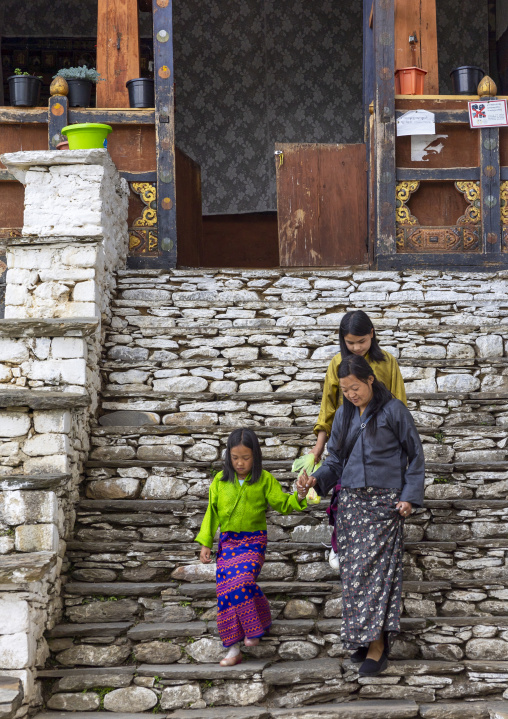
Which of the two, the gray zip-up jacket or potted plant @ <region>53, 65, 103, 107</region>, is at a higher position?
potted plant @ <region>53, 65, 103, 107</region>

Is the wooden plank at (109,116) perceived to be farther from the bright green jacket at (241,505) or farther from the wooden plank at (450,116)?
the bright green jacket at (241,505)

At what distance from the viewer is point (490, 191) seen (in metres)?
7.73

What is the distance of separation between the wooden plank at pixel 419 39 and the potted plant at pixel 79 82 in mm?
2919

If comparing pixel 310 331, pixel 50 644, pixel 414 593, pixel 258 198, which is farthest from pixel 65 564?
pixel 258 198

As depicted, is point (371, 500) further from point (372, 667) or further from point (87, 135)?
point (87, 135)

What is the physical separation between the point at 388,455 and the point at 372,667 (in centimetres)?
95

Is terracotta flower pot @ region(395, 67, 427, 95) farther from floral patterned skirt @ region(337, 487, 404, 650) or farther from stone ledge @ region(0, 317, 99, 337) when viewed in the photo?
floral patterned skirt @ region(337, 487, 404, 650)

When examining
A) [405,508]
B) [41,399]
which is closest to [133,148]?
[41,399]

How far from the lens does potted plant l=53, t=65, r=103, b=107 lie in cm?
764

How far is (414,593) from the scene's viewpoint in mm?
4207

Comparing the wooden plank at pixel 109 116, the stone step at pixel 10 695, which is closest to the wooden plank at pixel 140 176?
the wooden plank at pixel 109 116

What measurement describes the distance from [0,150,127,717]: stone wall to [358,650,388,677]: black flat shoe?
1.49 metres

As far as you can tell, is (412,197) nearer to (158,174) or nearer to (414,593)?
(158,174)

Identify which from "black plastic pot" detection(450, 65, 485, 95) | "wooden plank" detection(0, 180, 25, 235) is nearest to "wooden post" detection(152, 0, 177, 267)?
"wooden plank" detection(0, 180, 25, 235)
